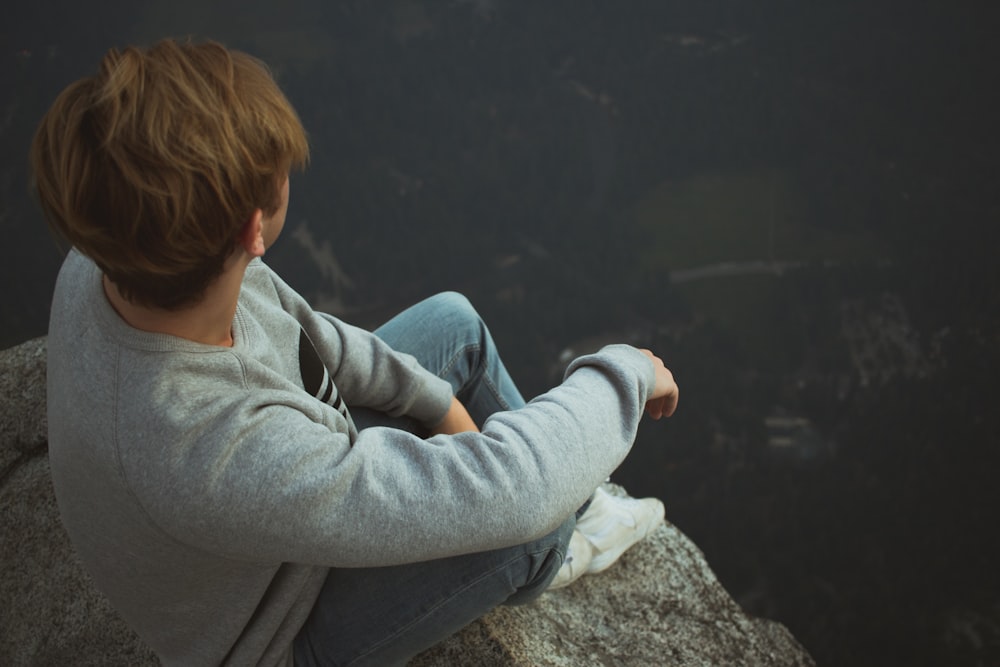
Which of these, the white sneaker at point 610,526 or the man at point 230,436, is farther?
the white sneaker at point 610,526

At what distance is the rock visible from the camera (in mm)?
2260

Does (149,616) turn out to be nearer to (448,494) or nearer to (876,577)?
(448,494)

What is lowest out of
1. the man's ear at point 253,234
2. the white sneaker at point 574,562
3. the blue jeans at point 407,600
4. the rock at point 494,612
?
the rock at point 494,612

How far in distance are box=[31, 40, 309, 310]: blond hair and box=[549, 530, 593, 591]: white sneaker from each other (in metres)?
1.74

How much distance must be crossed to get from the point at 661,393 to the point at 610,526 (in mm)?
1187

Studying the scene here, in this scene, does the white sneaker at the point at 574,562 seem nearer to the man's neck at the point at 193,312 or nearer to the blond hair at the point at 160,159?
the man's neck at the point at 193,312

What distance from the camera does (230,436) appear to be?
112cm

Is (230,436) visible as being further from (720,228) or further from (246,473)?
(720,228)

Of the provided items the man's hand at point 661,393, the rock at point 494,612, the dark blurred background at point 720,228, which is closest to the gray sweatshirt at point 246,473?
the man's hand at point 661,393

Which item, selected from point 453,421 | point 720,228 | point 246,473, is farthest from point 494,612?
point 720,228

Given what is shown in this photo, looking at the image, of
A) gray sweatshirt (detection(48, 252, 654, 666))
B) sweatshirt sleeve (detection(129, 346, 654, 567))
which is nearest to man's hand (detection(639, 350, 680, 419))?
gray sweatshirt (detection(48, 252, 654, 666))

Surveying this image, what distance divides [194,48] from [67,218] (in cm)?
29

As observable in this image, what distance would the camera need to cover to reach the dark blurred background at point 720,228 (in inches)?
1131

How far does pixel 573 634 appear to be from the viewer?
2461 mm
